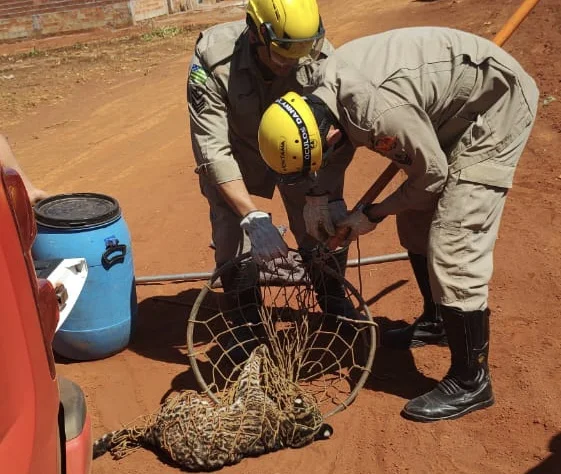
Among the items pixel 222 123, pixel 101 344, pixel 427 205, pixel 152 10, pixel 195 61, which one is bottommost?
pixel 152 10

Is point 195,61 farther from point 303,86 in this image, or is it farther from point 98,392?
point 98,392

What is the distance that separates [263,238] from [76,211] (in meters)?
1.17

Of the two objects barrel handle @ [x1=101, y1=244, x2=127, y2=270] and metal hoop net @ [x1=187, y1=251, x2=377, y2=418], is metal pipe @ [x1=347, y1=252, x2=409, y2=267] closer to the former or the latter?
metal hoop net @ [x1=187, y1=251, x2=377, y2=418]

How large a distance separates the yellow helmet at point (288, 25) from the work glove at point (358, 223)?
32.6 inches

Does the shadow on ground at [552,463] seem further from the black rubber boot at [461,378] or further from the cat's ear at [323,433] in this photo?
the cat's ear at [323,433]

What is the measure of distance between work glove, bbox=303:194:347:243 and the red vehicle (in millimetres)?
Answer: 1869

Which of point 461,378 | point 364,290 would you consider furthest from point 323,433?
point 364,290

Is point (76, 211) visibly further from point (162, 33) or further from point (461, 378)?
point (162, 33)

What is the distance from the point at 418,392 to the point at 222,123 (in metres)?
1.80

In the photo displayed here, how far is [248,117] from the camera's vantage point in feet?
14.2

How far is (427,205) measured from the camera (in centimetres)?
383

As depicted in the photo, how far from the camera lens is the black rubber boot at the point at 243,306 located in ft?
15.0

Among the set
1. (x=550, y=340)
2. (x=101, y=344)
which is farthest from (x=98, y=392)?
(x=550, y=340)

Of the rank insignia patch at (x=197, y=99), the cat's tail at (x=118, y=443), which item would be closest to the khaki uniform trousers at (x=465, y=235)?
the rank insignia patch at (x=197, y=99)
